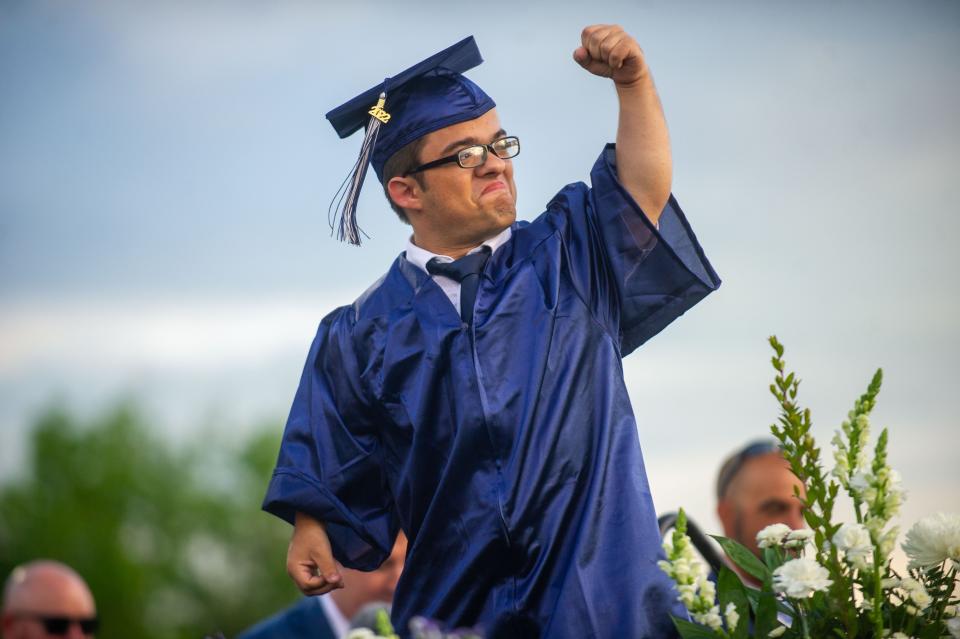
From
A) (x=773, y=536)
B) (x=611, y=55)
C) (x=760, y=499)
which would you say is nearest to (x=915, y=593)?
(x=773, y=536)

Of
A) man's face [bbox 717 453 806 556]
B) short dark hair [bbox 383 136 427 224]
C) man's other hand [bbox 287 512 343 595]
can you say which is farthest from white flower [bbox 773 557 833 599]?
man's face [bbox 717 453 806 556]

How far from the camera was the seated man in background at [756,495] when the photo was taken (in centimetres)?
715

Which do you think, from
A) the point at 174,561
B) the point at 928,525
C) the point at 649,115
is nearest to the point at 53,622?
the point at 649,115

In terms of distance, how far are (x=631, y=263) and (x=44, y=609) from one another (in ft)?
15.4

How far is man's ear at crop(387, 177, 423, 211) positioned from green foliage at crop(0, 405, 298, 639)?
95.0 ft

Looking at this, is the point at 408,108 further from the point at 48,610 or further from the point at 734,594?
the point at 48,610

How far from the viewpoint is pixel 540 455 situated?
3.62 m

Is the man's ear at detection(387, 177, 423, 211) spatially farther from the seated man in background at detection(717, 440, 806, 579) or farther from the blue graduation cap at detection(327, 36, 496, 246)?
the seated man in background at detection(717, 440, 806, 579)

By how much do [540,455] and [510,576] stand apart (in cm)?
33

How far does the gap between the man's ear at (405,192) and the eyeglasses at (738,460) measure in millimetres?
3744

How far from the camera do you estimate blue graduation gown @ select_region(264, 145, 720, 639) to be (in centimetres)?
358

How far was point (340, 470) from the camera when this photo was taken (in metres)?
3.96

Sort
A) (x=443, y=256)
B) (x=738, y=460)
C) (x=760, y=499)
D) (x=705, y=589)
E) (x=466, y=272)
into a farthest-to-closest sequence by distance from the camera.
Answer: (x=738, y=460)
(x=760, y=499)
(x=443, y=256)
(x=466, y=272)
(x=705, y=589)

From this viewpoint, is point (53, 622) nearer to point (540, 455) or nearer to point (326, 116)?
point (326, 116)
